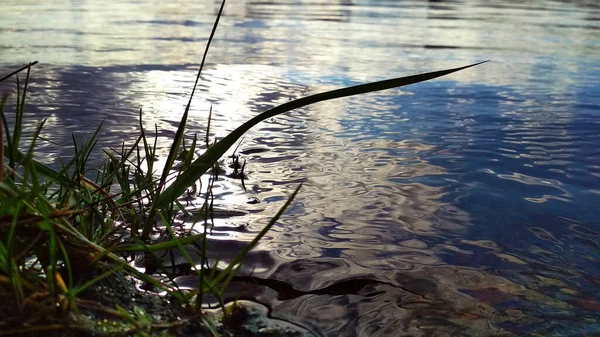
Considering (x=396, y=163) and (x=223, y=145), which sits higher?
(x=223, y=145)

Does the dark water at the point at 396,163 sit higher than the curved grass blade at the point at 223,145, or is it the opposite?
the curved grass blade at the point at 223,145

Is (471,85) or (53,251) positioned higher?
(53,251)

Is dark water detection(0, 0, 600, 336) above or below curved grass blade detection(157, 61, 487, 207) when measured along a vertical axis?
below

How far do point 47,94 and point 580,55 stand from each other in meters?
4.30

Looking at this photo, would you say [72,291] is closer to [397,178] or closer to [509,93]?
[397,178]

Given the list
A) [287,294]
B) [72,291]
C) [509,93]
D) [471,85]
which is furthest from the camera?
[471,85]

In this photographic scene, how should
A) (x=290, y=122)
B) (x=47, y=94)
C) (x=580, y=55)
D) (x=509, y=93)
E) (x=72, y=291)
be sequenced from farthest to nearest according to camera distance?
(x=580, y=55) → (x=509, y=93) → (x=47, y=94) → (x=290, y=122) → (x=72, y=291)

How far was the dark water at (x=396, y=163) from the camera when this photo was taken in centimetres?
123

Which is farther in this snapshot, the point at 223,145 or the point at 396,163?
the point at 396,163

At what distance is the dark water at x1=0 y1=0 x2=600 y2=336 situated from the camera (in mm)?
1233

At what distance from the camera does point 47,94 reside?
331 cm

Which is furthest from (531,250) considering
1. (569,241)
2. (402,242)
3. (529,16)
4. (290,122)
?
(529,16)

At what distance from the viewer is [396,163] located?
2.19 meters

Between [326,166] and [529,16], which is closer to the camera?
[326,166]
